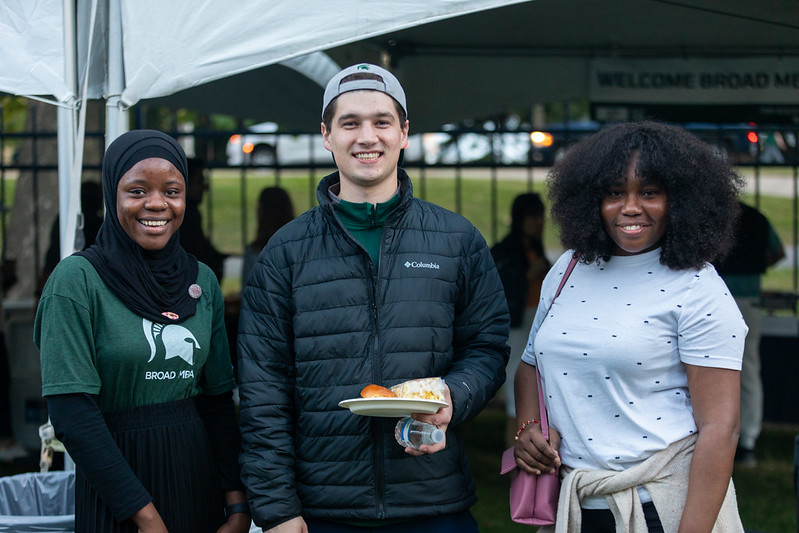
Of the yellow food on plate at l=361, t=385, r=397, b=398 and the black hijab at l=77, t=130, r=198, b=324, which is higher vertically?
the black hijab at l=77, t=130, r=198, b=324

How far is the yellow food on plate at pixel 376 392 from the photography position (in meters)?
2.11

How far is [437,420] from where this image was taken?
221 cm

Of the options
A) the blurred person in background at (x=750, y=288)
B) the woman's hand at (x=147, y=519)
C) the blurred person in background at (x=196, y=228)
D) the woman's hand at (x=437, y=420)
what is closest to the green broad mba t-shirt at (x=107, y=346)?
the woman's hand at (x=147, y=519)

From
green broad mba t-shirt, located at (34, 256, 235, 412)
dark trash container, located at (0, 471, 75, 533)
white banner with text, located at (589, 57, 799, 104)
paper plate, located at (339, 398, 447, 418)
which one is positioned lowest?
dark trash container, located at (0, 471, 75, 533)

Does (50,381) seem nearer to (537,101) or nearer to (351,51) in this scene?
(351,51)

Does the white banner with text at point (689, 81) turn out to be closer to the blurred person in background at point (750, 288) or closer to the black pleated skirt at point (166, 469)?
the blurred person in background at point (750, 288)

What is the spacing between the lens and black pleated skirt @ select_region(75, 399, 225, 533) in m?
2.34

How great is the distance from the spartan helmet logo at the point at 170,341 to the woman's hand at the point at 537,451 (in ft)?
3.18

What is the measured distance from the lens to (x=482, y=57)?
6129mm

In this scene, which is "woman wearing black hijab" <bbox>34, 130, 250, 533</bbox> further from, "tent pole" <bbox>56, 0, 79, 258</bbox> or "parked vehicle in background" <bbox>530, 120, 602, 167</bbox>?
"parked vehicle in background" <bbox>530, 120, 602, 167</bbox>

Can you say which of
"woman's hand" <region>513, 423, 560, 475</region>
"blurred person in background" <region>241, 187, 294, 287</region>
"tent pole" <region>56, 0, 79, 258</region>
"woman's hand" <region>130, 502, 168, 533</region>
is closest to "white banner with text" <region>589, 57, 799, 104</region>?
"blurred person in background" <region>241, 187, 294, 287</region>

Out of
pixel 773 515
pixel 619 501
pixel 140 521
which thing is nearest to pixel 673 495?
pixel 619 501

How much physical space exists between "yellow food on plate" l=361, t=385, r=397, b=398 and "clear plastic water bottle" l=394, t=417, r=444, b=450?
0.16m

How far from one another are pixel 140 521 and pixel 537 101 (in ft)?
16.3
